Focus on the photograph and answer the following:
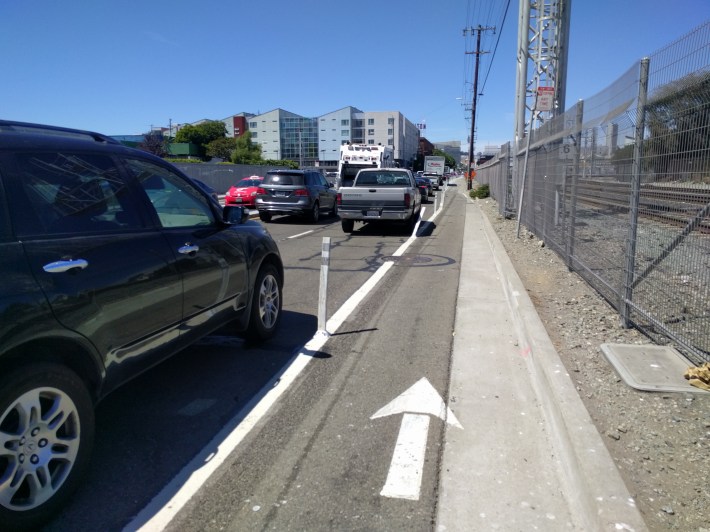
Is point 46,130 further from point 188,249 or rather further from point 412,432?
point 412,432

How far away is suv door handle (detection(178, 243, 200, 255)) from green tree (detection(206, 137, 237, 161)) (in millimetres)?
102083

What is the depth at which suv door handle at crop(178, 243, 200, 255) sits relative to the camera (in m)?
3.98

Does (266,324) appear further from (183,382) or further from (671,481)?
(671,481)

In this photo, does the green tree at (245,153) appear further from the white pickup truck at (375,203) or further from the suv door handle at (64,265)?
the suv door handle at (64,265)

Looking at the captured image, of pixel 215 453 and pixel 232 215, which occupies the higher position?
pixel 232 215

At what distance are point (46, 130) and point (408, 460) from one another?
10.5 ft

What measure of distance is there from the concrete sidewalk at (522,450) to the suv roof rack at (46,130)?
324cm

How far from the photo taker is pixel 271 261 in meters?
5.66

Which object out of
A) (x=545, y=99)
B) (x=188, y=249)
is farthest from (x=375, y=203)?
(x=188, y=249)

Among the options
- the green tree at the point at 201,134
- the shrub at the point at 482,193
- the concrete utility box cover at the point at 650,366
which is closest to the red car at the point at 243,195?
the shrub at the point at 482,193

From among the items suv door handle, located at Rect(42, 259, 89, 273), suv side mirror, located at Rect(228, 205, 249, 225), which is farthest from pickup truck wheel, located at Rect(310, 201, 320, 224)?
suv door handle, located at Rect(42, 259, 89, 273)

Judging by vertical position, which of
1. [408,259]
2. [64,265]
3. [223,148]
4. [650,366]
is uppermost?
[223,148]

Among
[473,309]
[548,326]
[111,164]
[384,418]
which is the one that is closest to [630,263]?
[548,326]

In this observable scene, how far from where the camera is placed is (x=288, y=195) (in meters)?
18.7
